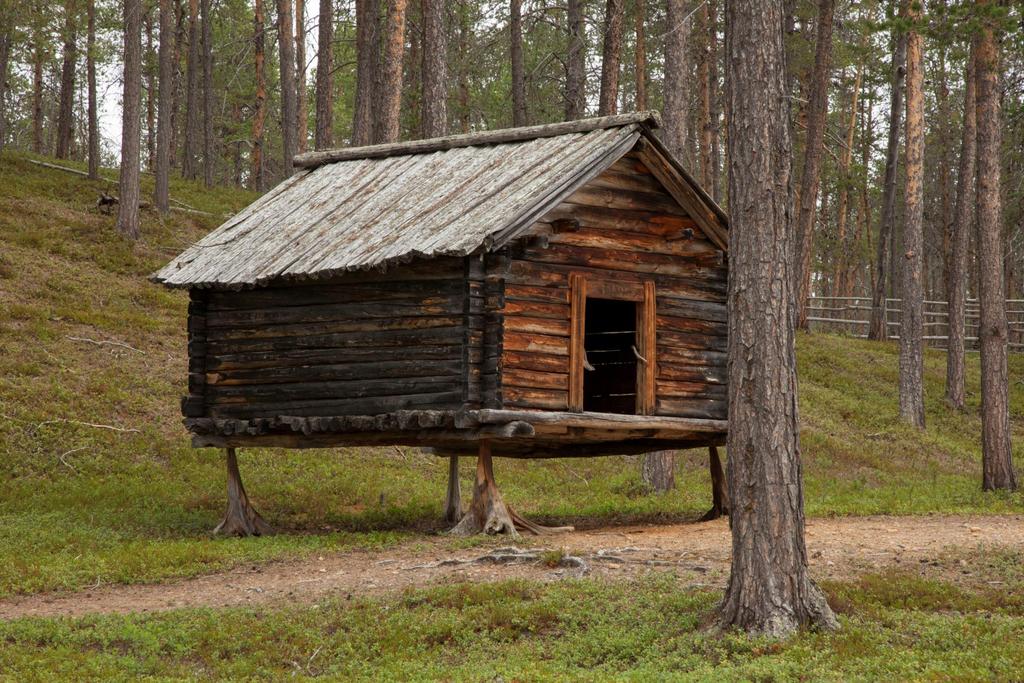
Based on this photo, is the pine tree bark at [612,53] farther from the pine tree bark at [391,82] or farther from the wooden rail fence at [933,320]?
the wooden rail fence at [933,320]

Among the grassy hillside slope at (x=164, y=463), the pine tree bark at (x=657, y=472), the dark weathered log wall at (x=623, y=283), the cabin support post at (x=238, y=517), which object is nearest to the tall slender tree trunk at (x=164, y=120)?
the grassy hillside slope at (x=164, y=463)

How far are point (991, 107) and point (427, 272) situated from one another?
1043 cm

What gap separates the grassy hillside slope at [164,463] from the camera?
16906mm

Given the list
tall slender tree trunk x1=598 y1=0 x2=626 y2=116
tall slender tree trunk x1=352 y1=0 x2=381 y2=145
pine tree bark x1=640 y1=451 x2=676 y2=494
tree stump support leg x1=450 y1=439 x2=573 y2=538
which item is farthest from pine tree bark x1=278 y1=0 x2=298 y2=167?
tree stump support leg x1=450 y1=439 x2=573 y2=538

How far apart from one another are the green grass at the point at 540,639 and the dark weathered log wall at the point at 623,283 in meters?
3.97

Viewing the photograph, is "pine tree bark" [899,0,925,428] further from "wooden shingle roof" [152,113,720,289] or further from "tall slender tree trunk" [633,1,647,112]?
"wooden shingle roof" [152,113,720,289]

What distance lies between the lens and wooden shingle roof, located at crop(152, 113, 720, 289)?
15.8 m

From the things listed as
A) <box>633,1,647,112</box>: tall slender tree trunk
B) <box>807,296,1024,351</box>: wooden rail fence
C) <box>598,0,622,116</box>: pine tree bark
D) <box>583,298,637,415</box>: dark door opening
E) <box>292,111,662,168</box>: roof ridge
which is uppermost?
<box>633,1,647,112</box>: tall slender tree trunk

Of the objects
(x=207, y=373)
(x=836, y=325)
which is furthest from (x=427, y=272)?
(x=836, y=325)

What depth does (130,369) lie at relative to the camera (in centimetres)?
2516

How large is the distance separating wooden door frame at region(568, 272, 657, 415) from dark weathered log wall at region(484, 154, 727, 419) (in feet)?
0.27

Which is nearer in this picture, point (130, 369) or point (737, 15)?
point (737, 15)

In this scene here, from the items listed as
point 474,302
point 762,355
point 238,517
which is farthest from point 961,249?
point 762,355

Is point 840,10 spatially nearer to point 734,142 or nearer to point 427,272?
point 427,272
